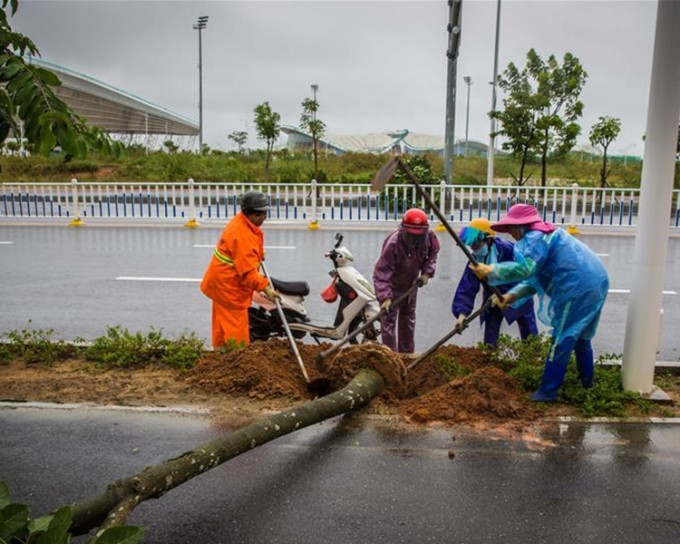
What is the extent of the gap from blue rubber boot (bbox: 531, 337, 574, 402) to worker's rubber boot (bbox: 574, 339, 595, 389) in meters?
0.15

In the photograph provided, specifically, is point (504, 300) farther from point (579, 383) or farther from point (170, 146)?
point (170, 146)

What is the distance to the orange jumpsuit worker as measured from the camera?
5730 millimetres

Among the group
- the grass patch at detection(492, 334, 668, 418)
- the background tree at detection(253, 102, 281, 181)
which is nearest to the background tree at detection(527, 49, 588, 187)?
the background tree at detection(253, 102, 281, 181)

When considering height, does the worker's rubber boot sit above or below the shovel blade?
below

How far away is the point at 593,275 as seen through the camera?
484 cm

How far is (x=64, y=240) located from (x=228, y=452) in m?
12.1

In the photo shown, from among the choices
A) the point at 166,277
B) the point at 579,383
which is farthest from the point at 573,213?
the point at 579,383

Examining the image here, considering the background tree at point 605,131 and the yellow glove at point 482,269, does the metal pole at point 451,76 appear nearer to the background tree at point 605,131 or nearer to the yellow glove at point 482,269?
the background tree at point 605,131

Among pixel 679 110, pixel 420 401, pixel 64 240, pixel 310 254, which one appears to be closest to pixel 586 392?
pixel 420 401

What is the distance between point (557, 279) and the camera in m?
4.90

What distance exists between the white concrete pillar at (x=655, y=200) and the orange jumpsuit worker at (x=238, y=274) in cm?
279

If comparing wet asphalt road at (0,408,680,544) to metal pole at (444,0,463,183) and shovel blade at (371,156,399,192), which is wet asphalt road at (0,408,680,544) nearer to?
shovel blade at (371,156,399,192)

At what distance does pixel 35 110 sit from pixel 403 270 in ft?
11.9

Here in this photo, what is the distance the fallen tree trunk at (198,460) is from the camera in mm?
3146
